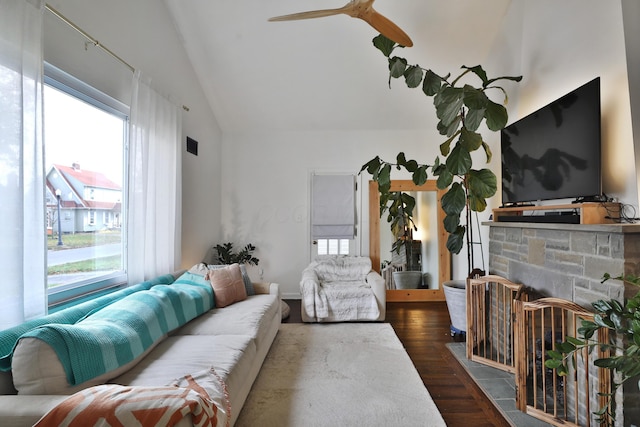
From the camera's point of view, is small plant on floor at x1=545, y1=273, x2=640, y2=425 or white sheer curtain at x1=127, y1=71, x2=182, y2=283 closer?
small plant on floor at x1=545, y1=273, x2=640, y2=425

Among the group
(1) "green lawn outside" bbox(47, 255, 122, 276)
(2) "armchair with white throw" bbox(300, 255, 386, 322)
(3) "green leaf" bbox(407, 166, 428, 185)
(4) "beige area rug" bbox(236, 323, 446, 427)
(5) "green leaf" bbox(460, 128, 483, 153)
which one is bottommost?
(4) "beige area rug" bbox(236, 323, 446, 427)

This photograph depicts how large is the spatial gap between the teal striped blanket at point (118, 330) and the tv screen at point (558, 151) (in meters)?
2.75

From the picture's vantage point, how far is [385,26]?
2156mm

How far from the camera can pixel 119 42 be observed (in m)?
2.39

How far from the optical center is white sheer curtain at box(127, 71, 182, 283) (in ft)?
8.08

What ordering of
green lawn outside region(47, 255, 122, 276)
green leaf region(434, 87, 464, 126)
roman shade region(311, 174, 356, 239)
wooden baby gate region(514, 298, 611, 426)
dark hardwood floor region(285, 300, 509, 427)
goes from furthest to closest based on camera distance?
roman shade region(311, 174, 356, 239)
green leaf region(434, 87, 464, 126)
green lawn outside region(47, 255, 122, 276)
dark hardwood floor region(285, 300, 509, 427)
wooden baby gate region(514, 298, 611, 426)

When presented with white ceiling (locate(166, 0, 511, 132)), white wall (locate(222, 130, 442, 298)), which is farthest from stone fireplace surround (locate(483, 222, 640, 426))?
white wall (locate(222, 130, 442, 298))

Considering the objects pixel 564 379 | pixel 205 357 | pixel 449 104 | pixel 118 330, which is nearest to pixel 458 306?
pixel 564 379

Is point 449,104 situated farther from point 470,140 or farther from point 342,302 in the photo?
point 342,302

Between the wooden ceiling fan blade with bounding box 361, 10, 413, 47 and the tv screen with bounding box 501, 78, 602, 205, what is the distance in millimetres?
1147

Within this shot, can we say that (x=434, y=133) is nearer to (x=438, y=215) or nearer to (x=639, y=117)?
(x=438, y=215)

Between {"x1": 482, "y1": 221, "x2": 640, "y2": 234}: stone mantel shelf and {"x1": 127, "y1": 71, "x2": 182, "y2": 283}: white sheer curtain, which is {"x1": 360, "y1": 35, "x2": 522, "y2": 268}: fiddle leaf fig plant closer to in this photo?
{"x1": 482, "y1": 221, "x2": 640, "y2": 234}: stone mantel shelf

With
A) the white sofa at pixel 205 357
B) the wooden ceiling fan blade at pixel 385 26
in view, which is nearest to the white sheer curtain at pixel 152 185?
the white sofa at pixel 205 357

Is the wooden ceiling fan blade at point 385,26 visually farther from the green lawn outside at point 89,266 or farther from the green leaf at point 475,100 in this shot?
the green lawn outside at point 89,266
